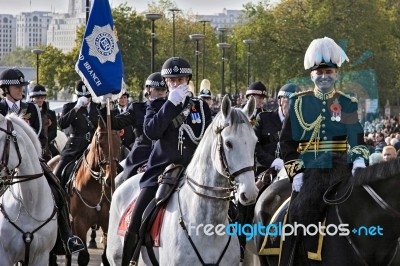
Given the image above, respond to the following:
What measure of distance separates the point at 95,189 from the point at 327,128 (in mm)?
8011

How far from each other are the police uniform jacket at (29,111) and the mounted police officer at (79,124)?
4100 millimetres

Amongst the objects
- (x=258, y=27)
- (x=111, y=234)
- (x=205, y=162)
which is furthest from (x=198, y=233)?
(x=258, y=27)

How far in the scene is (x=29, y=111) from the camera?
48.0 ft

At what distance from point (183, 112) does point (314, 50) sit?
1744 millimetres

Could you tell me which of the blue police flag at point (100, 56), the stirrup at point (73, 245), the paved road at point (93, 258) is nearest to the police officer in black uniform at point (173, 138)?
the stirrup at point (73, 245)

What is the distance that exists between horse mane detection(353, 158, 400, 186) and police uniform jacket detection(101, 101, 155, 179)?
472 cm

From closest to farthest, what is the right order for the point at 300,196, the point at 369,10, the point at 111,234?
the point at 300,196 → the point at 111,234 → the point at 369,10

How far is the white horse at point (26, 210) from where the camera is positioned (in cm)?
1220

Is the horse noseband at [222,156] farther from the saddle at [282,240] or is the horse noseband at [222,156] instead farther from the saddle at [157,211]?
the saddle at [157,211]

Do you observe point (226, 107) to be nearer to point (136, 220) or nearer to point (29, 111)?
point (136, 220)

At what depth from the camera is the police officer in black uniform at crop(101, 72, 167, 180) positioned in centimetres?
1392

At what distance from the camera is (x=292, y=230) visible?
1023 centimetres

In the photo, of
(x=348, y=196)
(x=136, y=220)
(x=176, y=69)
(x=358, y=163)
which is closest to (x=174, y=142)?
(x=176, y=69)

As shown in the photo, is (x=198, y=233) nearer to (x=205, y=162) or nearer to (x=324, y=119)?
(x=205, y=162)
